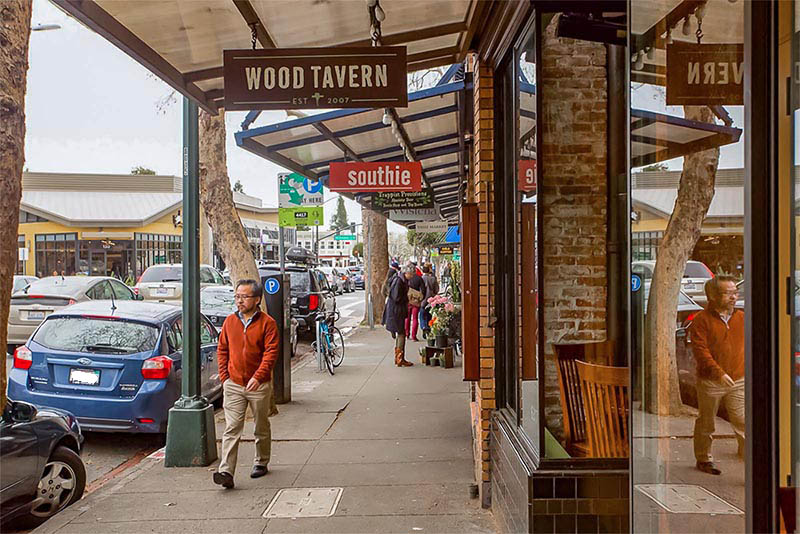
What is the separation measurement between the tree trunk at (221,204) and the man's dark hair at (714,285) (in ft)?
24.4

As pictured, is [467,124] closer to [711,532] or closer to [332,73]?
[332,73]

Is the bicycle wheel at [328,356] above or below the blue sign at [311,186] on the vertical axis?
below

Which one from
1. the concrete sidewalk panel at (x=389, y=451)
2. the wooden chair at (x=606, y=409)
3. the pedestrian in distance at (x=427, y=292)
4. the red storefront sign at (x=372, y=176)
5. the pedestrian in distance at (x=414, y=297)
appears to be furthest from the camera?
the pedestrian in distance at (x=427, y=292)

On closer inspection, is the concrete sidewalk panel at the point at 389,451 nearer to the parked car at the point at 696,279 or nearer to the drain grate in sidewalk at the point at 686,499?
the drain grate in sidewalk at the point at 686,499

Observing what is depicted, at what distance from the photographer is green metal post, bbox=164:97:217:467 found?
7094 mm

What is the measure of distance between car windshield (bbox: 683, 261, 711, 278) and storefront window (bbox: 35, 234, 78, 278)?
147 feet

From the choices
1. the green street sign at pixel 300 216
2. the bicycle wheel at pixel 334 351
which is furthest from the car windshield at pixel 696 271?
the green street sign at pixel 300 216

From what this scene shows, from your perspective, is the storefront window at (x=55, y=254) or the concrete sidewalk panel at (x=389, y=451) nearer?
the concrete sidewalk panel at (x=389, y=451)

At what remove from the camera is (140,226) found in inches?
1699

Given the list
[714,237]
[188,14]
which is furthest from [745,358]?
[188,14]

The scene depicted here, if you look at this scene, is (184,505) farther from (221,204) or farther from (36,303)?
(36,303)

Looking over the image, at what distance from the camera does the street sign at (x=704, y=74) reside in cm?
226

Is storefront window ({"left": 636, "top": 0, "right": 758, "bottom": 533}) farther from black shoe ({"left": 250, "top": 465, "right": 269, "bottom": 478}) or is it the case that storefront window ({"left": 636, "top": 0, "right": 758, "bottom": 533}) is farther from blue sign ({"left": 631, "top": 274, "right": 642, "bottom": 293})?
black shoe ({"left": 250, "top": 465, "right": 269, "bottom": 478})

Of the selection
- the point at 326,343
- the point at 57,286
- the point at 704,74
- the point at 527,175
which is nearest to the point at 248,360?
the point at 527,175
